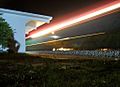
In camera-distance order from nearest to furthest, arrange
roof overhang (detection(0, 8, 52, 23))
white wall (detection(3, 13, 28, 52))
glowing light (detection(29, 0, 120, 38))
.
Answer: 1. glowing light (detection(29, 0, 120, 38))
2. roof overhang (detection(0, 8, 52, 23))
3. white wall (detection(3, 13, 28, 52))

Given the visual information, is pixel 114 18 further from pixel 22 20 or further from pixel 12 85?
pixel 12 85

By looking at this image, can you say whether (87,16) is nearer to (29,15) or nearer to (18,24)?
(29,15)

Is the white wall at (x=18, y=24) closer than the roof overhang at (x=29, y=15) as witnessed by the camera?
No

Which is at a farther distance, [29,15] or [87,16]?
[87,16]

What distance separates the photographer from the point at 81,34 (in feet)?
58.2

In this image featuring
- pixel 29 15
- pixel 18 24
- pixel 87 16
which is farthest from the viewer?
pixel 87 16

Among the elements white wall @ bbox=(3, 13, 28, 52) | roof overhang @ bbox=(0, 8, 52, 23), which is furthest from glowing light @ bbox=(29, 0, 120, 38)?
white wall @ bbox=(3, 13, 28, 52)

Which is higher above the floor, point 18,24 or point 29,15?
point 29,15

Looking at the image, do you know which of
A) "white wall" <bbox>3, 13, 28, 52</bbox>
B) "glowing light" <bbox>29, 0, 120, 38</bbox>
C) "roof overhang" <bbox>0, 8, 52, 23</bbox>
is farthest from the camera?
"white wall" <bbox>3, 13, 28, 52</bbox>

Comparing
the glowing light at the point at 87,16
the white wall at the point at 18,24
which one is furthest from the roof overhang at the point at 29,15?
the glowing light at the point at 87,16

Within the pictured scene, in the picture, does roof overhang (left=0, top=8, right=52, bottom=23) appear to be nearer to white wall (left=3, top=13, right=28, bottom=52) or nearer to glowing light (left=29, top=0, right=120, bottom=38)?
white wall (left=3, top=13, right=28, bottom=52)

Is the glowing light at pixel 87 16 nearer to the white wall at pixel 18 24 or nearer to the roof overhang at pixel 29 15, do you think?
the roof overhang at pixel 29 15

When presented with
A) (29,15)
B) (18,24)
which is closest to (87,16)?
(29,15)

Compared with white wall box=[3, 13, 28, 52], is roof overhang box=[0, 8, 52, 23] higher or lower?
higher
